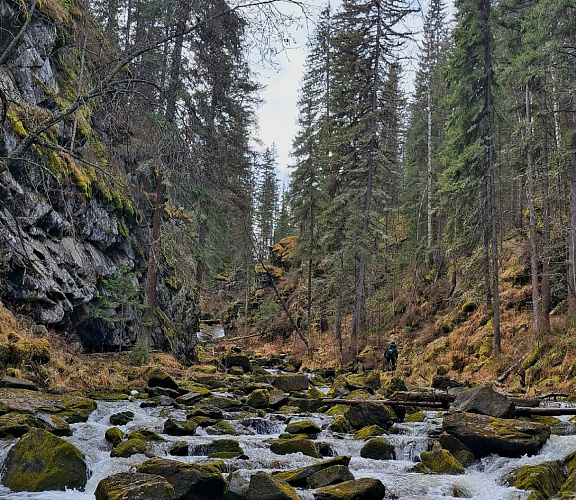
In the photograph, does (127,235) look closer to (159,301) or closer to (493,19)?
(159,301)

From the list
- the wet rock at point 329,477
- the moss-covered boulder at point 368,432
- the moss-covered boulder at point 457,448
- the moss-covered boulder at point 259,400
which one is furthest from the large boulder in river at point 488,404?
the moss-covered boulder at point 259,400

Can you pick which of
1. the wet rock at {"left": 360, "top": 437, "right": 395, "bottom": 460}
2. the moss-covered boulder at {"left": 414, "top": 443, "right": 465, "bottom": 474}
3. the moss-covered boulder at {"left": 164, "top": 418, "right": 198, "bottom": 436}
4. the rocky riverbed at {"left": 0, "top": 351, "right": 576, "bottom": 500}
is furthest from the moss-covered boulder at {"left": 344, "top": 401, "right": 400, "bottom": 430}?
the moss-covered boulder at {"left": 164, "top": 418, "right": 198, "bottom": 436}

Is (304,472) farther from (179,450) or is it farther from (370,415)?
(370,415)

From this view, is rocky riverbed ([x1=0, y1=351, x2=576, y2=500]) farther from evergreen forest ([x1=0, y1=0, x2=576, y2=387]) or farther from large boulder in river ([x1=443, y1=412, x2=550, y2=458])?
evergreen forest ([x1=0, y1=0, x2=576, y2=387])

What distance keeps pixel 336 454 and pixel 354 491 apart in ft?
8.56

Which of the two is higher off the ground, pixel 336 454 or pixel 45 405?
pixel 45 405

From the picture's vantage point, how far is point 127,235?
59.4 ft

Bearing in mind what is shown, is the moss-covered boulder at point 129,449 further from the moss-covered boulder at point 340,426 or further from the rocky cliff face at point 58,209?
the rocky cliff face at point 58,209

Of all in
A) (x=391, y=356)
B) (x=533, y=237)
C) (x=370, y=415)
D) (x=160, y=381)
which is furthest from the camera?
(x=391, y=356)

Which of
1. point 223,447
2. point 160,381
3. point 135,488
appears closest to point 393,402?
point 223,447

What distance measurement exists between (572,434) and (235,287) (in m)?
45.7

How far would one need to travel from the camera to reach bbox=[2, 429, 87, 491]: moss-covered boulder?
232 inches

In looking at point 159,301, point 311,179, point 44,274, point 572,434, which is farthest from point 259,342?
point 572,434

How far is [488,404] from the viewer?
934 cm
